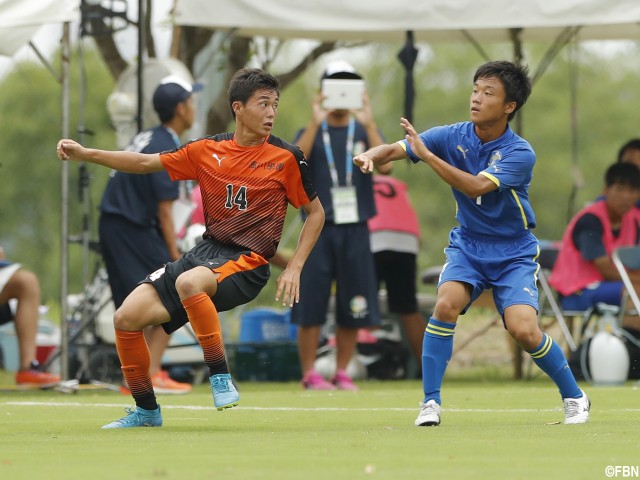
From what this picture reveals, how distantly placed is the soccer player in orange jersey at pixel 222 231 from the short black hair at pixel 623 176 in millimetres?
5398

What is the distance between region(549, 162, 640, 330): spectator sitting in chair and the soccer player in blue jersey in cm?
482

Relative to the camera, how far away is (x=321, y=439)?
23.2 ft

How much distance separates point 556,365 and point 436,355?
0.62 meters

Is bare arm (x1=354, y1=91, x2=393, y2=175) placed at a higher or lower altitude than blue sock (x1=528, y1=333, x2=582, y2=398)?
higher

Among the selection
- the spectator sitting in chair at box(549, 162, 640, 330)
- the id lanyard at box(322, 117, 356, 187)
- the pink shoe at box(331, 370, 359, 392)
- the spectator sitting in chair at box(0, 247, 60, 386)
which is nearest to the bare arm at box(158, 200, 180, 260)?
the spectator sitting in chair at box(0, 247, 60, 386)

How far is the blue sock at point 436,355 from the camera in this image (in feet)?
26.0

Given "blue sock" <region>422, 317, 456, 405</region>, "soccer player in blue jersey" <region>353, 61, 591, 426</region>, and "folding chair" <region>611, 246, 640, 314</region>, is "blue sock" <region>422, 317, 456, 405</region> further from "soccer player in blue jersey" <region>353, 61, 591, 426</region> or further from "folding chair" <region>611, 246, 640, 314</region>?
"folding chair" <region>611, 246, 640, 314</region>

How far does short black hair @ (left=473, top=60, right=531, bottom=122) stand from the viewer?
317 inches

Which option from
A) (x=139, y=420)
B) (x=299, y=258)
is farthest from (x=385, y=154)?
(x=139, y=420)

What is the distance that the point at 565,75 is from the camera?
56688 mm

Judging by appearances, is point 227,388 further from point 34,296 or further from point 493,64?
point 34,296

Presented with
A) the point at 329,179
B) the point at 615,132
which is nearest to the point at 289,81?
the point at 329,179
